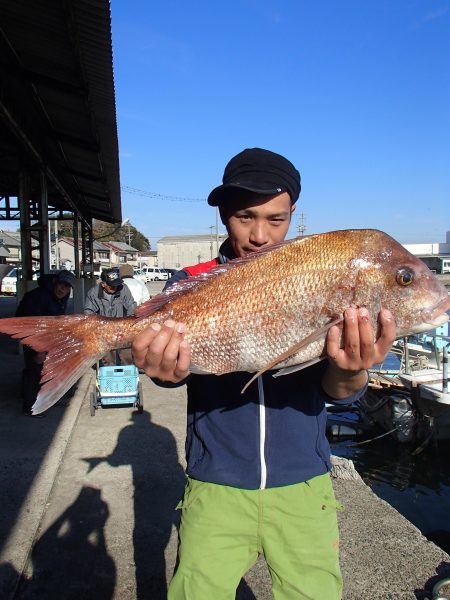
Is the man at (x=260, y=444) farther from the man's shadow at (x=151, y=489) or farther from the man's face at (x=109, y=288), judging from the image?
the man's face at (x=109, y=288)

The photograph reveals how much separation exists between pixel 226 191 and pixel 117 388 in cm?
521

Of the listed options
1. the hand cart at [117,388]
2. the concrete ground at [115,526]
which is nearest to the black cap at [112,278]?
the hand cart at [117,388]

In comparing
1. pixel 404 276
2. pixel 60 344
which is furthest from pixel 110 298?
pixel 404 276

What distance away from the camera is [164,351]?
1943mm

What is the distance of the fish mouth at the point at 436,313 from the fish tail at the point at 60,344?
1460mm

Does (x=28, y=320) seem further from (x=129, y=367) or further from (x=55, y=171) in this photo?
(x=55, y=171)

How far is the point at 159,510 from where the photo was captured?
13.1 feet

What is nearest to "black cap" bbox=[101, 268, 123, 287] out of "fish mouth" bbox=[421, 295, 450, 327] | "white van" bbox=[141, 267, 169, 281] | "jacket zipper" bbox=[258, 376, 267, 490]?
"jacket zipper" bbox=[258, 376, 267, 490]

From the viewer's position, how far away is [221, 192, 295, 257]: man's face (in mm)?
2066

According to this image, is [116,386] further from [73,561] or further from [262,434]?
[262,434]

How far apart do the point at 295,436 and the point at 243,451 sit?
0.25m

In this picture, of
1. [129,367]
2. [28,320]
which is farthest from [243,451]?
[129,367]

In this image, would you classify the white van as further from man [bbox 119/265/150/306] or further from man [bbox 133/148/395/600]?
man [bbox 133/148/395/600]

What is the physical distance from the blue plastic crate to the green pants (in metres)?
4.88
